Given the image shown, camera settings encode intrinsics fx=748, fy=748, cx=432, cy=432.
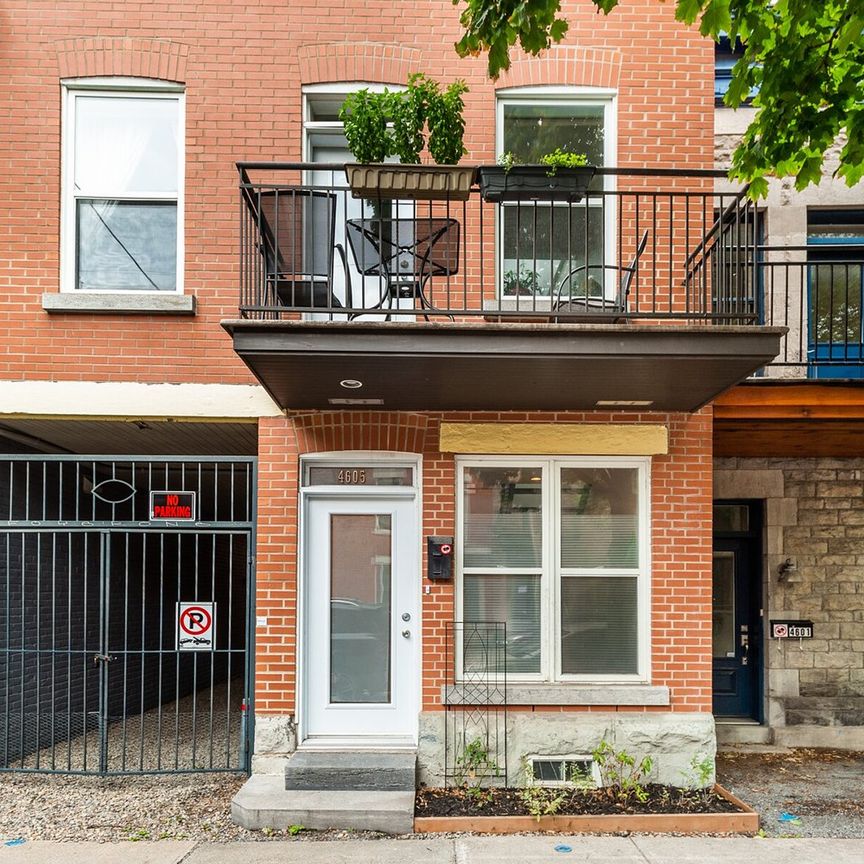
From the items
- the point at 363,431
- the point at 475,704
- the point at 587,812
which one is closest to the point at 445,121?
the point at 363,431

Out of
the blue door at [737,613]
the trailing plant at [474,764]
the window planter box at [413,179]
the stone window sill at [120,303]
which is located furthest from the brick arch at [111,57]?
the blue door at [737,613]

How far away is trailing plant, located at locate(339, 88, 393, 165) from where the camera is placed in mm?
5312

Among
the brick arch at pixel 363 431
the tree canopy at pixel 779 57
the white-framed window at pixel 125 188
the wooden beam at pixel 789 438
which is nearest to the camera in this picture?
the tree canopy at pixel 779 57

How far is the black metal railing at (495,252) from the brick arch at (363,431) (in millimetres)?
847

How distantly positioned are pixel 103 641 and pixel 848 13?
7165 mm

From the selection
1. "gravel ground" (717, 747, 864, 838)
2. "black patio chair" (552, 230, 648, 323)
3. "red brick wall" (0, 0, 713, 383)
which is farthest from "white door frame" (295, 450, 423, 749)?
"gravel ground" (717, 747, 864, 838)

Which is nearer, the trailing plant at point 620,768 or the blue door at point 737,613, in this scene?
the trailing plant at point 620,768

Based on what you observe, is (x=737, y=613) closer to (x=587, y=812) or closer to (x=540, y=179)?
(x=587, y=812)

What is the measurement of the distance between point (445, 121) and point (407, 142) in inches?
12.2

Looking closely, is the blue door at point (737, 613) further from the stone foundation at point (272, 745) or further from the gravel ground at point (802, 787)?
the stone foundation at point (272, 745)

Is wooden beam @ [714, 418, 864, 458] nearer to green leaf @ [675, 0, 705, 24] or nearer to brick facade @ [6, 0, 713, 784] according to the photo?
brick facade @ [6, 0, 713, 784]

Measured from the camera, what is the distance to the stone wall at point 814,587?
7.88 meters

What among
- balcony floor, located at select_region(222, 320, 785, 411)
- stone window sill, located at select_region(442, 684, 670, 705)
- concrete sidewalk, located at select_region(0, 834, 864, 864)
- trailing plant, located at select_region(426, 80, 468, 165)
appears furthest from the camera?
stone window sill, located at select_region(442, 684, 670, 705)

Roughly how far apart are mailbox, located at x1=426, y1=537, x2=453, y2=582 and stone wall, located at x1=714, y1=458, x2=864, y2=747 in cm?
347
